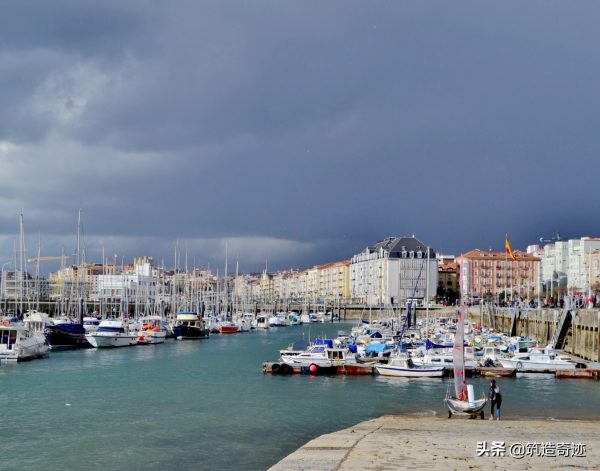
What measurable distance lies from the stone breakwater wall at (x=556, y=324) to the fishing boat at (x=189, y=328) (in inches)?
1821

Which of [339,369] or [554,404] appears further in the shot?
[339,369]

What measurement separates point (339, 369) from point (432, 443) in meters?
33.9

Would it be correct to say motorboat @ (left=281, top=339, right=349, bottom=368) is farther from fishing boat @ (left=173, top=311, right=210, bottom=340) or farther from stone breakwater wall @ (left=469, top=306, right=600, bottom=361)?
fishing boat @ (left=173, top=311, right=210, bottom=340)

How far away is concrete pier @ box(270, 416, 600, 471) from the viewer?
21359 millimetres

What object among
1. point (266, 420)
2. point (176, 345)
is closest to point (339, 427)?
point (266, 420)

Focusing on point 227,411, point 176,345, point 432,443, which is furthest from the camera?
point 176,345

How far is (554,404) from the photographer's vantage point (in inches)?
1722

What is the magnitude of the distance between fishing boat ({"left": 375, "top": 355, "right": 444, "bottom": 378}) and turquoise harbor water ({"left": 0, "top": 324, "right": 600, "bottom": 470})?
1005mm

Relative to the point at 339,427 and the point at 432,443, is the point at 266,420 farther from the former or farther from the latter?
the point at 432,443

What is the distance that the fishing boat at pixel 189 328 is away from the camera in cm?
10850

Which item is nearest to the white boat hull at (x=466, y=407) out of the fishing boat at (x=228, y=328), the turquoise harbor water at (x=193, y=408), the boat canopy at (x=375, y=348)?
the turquoise harbor water at (x=193, y=408)

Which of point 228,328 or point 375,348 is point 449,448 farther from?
point 228,328

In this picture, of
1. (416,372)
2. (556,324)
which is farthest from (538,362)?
(556,324)

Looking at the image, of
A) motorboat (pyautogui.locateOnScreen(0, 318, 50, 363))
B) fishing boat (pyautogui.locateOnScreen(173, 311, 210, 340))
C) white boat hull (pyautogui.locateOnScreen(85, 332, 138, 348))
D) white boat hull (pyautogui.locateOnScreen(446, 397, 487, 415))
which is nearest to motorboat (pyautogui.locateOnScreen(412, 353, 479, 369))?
white boat hull (pyautogui.locateOnScreen(446, 397, 487, 415))
